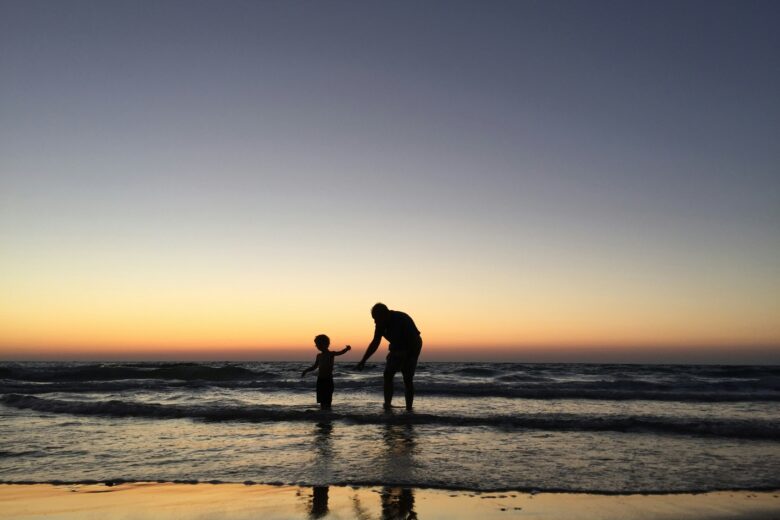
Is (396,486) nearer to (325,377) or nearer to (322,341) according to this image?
(325,377)

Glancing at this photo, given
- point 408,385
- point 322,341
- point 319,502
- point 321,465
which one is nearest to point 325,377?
point 322,341

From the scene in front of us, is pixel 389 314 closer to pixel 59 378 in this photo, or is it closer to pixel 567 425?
pixel 567 425

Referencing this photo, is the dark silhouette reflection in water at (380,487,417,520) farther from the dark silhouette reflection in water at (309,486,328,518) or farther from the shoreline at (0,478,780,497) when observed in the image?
the dark silhouette reflection in water at (309,486,328,518)

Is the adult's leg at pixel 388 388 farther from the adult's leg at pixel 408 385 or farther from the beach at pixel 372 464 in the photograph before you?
the beach at pixel 372 464

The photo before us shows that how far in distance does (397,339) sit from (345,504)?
221 inches

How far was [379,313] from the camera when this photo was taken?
31.8 ft

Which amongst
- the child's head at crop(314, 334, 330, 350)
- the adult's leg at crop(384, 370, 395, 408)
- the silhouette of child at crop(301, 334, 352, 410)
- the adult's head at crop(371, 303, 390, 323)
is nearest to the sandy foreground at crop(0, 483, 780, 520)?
the adult's head at crop(371, 303, 390, 323)

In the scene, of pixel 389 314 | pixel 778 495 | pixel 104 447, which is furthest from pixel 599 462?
pixel 104 447

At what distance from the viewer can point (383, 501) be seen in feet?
14.6

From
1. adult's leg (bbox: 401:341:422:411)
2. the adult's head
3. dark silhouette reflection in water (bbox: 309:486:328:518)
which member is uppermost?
the adult's head

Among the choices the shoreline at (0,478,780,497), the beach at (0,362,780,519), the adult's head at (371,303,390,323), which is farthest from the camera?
the adult's head at (371,303,390,323)

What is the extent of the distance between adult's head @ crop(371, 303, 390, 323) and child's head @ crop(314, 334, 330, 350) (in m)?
1.78

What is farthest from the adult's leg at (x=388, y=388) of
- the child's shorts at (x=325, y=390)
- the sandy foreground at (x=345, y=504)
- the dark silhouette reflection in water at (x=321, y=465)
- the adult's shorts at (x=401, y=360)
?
the sandy foreground at (x=345, y=504)

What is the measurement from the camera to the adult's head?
9.66 meters
